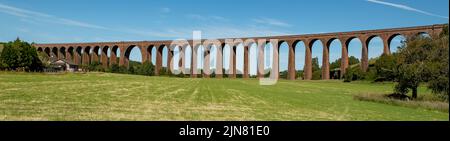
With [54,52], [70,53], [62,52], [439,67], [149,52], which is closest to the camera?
[439,67]

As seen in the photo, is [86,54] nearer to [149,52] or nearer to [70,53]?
[70,53]

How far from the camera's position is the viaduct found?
237 ft

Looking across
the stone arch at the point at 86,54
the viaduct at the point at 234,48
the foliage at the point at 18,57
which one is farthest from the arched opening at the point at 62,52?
the foliage at the point at 18,57

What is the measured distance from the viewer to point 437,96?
26.6 meters

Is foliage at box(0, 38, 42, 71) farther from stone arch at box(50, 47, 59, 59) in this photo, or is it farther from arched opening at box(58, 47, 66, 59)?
stone arch at box(50, 47, 59, 59)

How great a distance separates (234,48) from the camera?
92688 mm

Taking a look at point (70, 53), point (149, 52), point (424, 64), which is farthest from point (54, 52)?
point (424, 64)
